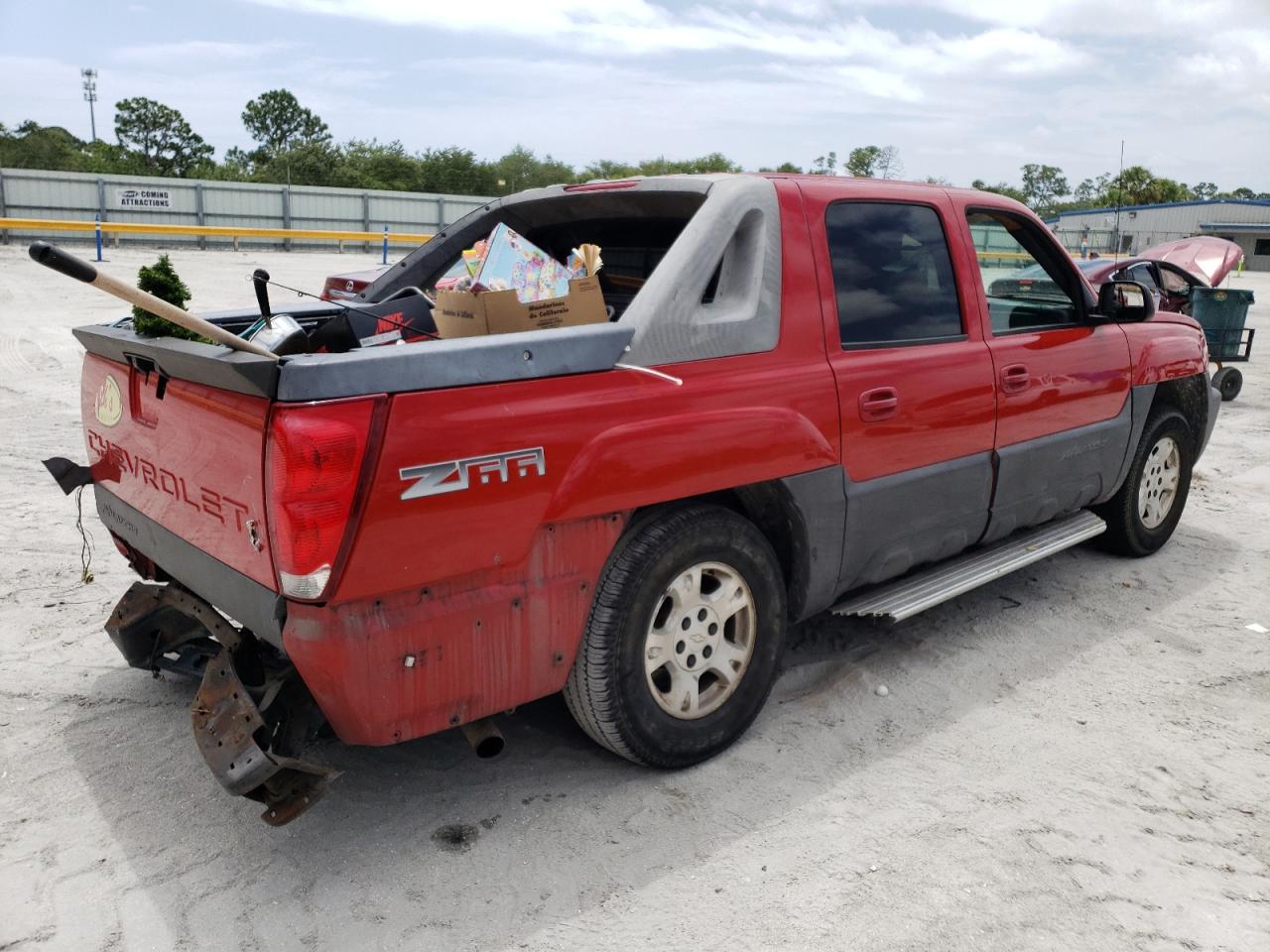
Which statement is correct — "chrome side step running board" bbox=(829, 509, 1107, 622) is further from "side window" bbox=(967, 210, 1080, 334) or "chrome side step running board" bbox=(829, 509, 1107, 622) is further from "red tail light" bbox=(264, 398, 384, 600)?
"red tail light" bbox=(264, 398, 384, 600)

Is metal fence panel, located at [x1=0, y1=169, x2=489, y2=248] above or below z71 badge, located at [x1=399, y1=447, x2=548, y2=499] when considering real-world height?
above

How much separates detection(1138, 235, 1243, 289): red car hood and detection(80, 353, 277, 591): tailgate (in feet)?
40.6

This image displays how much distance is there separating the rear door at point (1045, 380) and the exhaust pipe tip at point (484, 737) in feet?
8.08

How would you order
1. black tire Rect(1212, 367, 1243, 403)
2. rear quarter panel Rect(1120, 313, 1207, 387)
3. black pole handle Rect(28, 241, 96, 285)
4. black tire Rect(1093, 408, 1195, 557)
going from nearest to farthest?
black pole handle Rect(28, 241, 96, 285), rear quarter panel Rect(1120, 313, 1207, 387), black tire Rect(1093, 408, 1195, 557), black tire Rect(1212, 367, 1243, 403)

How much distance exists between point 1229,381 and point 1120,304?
7.95 meters

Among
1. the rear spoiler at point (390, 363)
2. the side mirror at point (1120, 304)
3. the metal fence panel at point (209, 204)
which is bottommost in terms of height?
the rear spoiler at point (390, 363)

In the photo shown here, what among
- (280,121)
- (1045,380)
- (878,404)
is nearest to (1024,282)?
(1045,380)

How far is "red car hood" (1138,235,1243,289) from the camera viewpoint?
41.5 ft

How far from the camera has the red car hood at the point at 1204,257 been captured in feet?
41.5

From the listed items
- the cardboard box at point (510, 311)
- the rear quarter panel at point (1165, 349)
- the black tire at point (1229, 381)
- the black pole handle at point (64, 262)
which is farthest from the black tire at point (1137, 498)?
the black tire at point (1229, 381)

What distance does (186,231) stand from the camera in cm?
2953

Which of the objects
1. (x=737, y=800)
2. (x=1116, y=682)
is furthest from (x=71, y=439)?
(x=1116, y=682)

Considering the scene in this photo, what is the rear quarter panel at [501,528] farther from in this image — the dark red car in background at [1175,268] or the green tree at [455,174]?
the green tree at [455,174]

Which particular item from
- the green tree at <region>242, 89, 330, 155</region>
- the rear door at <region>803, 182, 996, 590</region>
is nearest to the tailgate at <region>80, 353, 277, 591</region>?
the rear door at <region>803, 182, 996, 590</region>
